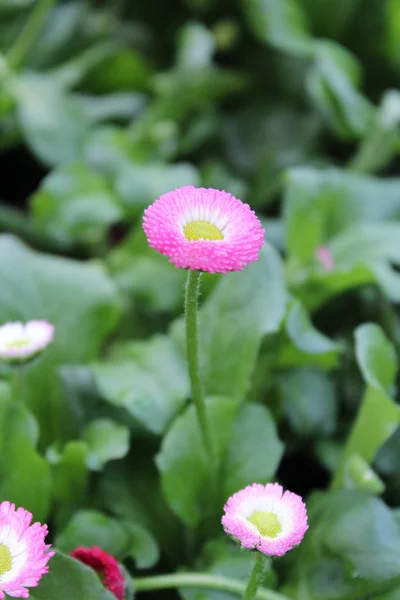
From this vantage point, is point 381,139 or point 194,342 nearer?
point 194,342

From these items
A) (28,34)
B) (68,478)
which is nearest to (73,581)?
(68,478)

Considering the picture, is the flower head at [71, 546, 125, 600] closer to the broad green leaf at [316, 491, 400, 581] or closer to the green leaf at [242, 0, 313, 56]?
the broad green leaf at [316, 491, 400, 581]

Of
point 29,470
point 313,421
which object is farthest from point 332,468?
point 29,470

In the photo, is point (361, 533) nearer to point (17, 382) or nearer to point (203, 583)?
point (203, 583)

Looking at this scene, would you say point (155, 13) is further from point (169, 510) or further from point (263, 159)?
point (169, 510)

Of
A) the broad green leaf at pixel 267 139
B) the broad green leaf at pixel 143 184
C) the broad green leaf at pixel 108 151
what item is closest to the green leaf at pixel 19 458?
the broad green leaf at pixel 143 184

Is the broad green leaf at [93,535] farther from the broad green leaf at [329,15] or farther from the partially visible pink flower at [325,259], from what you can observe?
the broad green leaf at [329,15]
